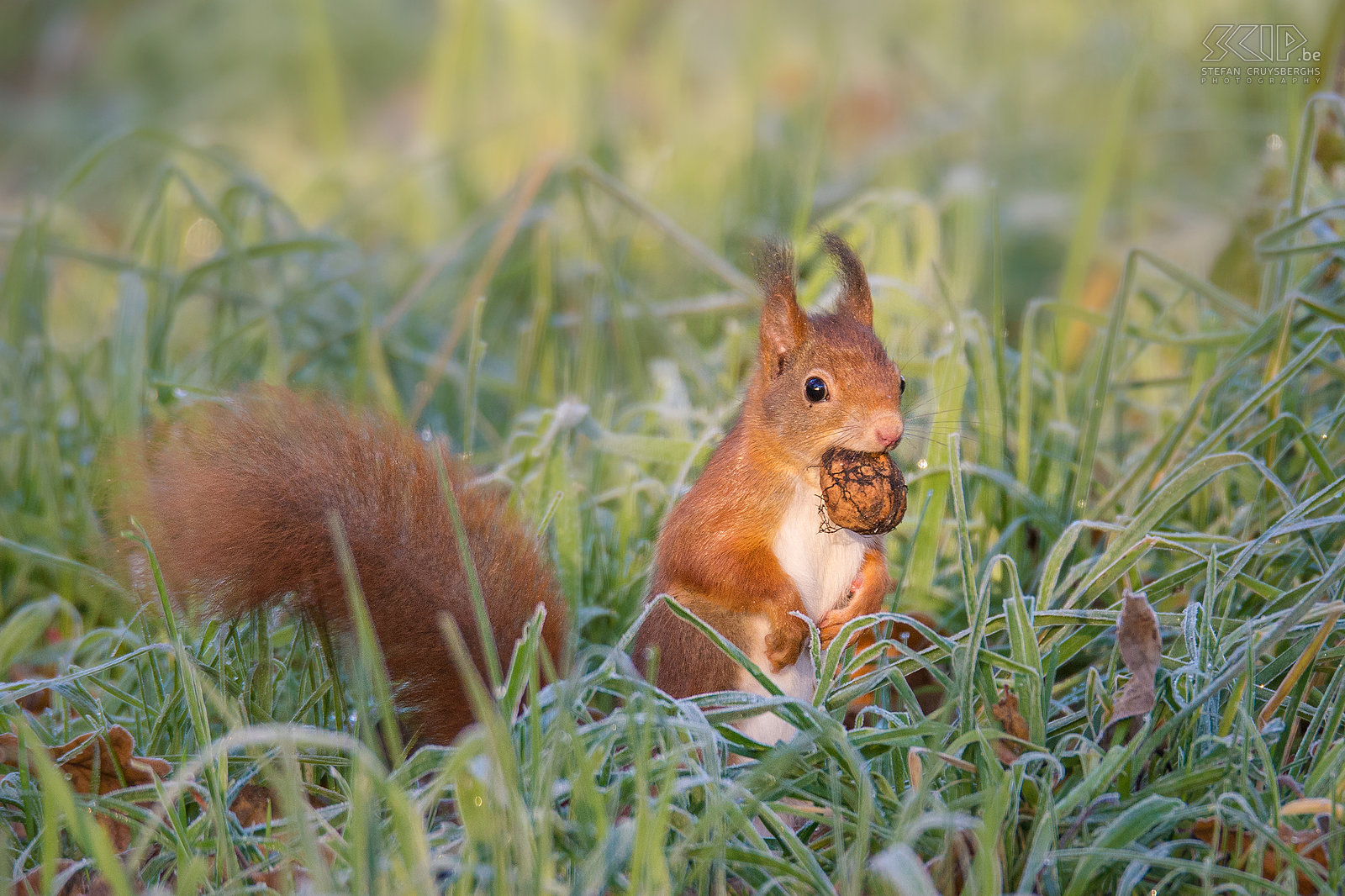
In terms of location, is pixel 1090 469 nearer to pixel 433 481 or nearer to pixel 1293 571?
pixel 1293 571

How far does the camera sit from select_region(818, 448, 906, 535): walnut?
153cm

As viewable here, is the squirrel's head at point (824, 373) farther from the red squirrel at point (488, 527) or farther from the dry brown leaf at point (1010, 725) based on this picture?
the dry brown leaf at point (1010, 725)

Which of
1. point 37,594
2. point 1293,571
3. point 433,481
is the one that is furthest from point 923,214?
point 37,594

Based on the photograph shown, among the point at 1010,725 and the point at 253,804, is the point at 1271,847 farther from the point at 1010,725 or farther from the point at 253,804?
the point at 253,804

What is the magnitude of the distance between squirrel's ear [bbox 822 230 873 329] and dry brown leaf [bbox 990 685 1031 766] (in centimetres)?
57

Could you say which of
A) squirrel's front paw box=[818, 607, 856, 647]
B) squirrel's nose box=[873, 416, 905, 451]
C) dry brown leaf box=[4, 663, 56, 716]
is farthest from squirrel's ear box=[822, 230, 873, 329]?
dry brown leaf box=[4, 663, 56, 716]

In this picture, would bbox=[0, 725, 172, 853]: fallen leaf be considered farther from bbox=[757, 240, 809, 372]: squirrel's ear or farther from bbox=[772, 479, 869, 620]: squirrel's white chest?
bbox=[757, 240, 809, 372]: squirrel's ear

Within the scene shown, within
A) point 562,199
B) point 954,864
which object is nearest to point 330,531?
point 954,864

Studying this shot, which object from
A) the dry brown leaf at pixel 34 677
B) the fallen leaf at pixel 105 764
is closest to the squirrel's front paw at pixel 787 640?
the fallen leaf at pixel 105 764

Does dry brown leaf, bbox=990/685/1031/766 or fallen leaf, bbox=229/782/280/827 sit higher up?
dry brown leaf, bbox=990/685/1031/766

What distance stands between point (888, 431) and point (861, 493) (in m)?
0.09

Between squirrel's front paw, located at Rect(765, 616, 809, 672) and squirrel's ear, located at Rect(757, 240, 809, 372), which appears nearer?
squirrel's front paw, located at Rect(765, 616, 809, 672)

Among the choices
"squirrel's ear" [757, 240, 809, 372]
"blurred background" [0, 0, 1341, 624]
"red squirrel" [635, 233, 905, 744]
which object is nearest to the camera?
"red squirrel" [635, 233, 905, 744]

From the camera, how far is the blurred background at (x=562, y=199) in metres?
2.58
